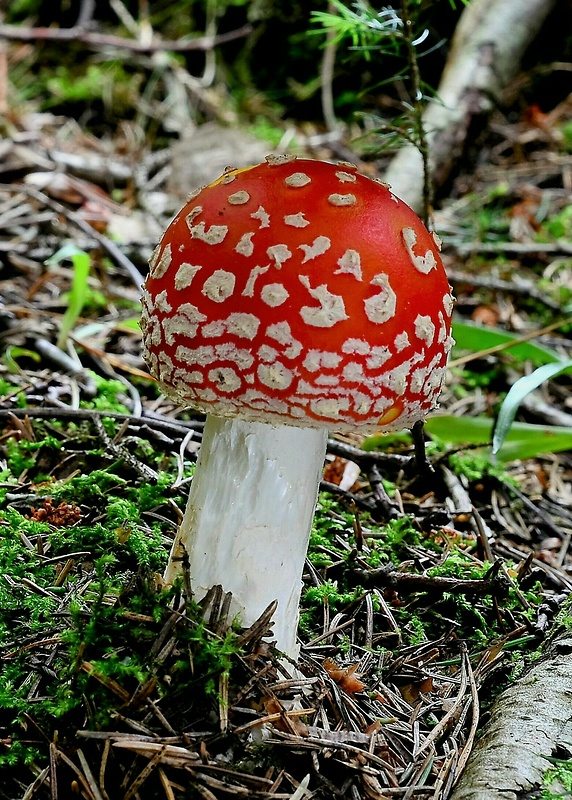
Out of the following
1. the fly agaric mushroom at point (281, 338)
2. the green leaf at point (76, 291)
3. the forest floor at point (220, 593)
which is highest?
the fly agaric mushroom at point (281, 338)

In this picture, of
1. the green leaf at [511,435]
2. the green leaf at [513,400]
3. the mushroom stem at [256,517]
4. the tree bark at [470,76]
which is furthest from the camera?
the tree bark at [470,76]

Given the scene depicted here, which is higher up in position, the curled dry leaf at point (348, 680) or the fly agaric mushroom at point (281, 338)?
the fly agaric mushroom at point (281, 338)

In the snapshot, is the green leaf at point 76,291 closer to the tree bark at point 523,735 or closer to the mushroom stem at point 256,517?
the mushroom stem at point 256,517

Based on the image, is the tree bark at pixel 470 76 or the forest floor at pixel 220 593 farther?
the tree bark at pixel 470 76

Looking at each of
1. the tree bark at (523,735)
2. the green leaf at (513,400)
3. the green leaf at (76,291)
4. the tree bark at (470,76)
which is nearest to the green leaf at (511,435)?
the green leaf at (513,400)

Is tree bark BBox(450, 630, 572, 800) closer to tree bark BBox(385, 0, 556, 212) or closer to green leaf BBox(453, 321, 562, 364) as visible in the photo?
green leaf BBox(453, 321, 562, 364)

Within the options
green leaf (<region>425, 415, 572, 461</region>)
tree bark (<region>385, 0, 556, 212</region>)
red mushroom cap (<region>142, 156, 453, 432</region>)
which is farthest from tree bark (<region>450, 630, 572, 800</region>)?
tree bark (<region>385, 0, 556, 212</region>)

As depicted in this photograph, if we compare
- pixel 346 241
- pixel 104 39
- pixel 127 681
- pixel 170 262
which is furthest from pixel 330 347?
pixel 104 39
